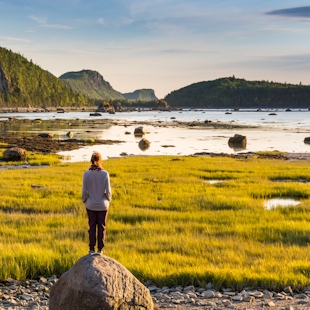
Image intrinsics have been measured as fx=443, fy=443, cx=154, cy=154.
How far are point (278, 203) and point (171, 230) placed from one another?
27.6 ft

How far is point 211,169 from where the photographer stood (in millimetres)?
33812

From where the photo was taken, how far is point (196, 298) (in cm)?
976

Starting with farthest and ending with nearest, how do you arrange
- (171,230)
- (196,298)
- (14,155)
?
(14,155) → (171,230) → (196,298)

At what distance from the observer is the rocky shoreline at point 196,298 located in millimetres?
9234

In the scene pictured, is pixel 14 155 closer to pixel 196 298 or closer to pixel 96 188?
pixel 96 188

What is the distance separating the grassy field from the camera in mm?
10961

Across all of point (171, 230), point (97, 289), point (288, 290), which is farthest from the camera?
point (171, 230)

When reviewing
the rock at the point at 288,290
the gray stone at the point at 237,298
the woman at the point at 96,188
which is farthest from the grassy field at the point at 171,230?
the woman at the point at 96,188

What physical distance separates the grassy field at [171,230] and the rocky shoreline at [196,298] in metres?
0.29

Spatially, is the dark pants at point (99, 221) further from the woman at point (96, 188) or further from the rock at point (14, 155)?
the rock at point (14, 155)

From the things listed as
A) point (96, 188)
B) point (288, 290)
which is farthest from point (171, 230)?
point (96, 188)

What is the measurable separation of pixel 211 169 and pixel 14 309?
84.8 feet

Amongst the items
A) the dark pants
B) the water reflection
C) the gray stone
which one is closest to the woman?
the dark pants

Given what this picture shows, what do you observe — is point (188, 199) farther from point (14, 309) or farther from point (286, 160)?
point (286, 160)
